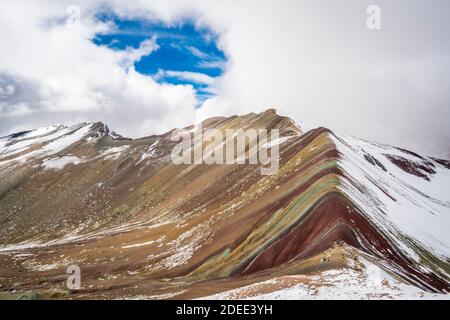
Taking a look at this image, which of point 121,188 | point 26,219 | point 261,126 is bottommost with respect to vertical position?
point 26,219

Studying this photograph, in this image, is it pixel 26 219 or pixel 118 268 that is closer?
pixel 118 268

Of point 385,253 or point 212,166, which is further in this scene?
point 212,166

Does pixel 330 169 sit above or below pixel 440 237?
above

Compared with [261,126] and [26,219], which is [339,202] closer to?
[261,126]

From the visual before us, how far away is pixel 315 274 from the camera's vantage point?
30.2 metres

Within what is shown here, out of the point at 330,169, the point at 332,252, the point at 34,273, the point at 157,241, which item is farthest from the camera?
the point at 157,241

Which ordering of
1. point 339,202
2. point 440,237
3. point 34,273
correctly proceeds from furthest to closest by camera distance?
point 34,273 → point 440,237 → point 339,202

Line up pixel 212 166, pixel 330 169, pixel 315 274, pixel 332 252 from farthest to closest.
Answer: pixel 212 166 → pixel 330 169 → pixel 332 252 → pixel 315 274

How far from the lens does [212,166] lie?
466ft

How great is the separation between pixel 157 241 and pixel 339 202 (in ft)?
157
